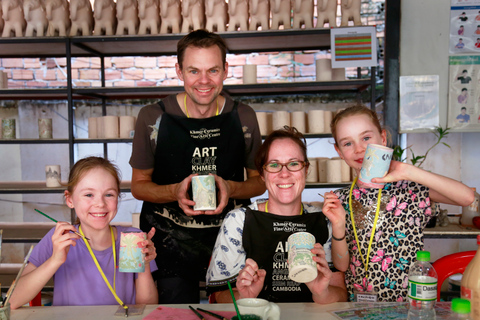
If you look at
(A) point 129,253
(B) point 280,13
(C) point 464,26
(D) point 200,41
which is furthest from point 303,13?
(A) point 129,253

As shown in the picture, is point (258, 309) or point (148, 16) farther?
point (148, 16)

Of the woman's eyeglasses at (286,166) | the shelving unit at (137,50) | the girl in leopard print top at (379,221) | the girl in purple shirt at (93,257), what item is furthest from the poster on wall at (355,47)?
the girl in purple shirt at (93,257)

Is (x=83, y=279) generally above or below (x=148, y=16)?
below

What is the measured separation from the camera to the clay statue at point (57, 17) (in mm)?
3822

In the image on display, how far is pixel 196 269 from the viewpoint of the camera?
217cm

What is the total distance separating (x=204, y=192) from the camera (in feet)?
5.78

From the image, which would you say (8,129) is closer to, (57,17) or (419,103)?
(57,17)

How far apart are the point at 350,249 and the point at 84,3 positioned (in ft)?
10.3

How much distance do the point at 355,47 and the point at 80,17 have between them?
7.63ft

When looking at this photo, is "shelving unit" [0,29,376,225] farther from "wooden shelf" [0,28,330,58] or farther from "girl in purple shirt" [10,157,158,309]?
"girl in purple shirt" [10,157,158,309]

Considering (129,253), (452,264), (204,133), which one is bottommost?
(452,264)

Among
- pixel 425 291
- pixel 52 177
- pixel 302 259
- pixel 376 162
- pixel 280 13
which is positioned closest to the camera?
pixel 425 291

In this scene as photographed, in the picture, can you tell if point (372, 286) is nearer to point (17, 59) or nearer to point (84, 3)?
point (84, 3)

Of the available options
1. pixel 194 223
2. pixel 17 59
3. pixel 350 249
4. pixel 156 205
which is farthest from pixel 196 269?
pixel 17 59
